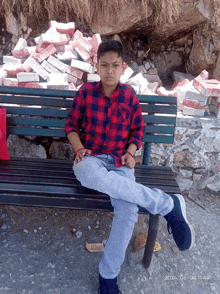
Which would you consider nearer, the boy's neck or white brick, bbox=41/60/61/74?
the boy's neck

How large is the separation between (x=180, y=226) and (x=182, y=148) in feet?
4.34

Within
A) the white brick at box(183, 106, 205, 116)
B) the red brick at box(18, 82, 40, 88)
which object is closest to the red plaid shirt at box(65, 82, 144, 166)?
the white brick at box(183, 106, 205, 116)

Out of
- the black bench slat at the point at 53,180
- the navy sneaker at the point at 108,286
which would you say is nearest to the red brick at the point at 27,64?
the black bench slat at the point at 53,180

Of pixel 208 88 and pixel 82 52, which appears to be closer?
pixel 208 88

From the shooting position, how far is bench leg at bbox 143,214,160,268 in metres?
1.70

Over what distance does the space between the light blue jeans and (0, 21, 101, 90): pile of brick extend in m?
2.13

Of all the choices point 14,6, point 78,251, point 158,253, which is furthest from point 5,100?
point 14,6

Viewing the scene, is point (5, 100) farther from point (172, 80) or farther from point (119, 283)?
point (172, 80)

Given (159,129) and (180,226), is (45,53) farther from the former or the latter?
(180,226)

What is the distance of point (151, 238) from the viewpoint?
1.75 meters

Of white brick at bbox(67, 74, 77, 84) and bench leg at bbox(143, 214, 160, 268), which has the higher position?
white brick at bbox(67, 74, 77, 84)

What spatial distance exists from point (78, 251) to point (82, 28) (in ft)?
12.0

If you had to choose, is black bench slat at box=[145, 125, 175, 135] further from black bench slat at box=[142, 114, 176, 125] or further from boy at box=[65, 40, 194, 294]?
boy at box=[65, 40, 194, 294]

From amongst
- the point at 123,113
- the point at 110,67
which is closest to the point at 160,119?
the point at 123,113
